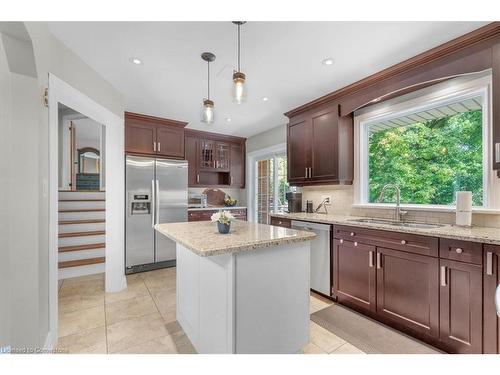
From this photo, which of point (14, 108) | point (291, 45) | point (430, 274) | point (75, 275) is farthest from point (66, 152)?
point (430, 274)

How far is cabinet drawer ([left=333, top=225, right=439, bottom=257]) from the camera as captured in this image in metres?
1.86

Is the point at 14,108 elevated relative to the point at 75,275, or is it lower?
elevated

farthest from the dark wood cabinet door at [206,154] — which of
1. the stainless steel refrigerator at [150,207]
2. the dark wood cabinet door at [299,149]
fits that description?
the dark wood cabinet door at [299,149]

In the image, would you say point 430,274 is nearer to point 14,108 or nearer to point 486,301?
point 486,301

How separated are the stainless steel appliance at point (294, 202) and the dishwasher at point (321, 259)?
0.83 m

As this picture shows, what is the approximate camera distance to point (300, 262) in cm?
170

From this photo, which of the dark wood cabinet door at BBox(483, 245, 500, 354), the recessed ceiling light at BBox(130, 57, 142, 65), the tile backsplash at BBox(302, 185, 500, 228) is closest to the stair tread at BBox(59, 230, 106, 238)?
the recessed ceiling light at BBox(130, 57, 142, 65)

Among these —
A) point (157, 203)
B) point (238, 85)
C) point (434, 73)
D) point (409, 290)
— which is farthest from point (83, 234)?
point (434, 73)

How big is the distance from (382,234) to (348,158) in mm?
1228

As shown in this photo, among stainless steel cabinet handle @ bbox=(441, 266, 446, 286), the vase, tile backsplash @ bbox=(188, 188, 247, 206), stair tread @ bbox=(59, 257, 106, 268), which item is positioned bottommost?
stair tread @ bbox=(59, 257, 106, 268)

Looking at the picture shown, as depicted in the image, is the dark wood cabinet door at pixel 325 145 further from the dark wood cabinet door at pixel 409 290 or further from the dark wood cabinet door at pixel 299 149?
the dark wood cabinet door at pixel 409 290

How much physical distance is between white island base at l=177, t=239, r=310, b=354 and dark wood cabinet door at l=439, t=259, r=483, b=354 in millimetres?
1049

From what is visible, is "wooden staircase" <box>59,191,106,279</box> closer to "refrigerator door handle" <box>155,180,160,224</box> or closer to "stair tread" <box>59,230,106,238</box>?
"stair tread" <box>59,230,106,238</box>

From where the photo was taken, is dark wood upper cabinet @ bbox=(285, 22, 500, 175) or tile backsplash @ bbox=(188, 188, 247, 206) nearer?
dark wood upper cabinet @ bbox=(285, 22, 500, 175)
